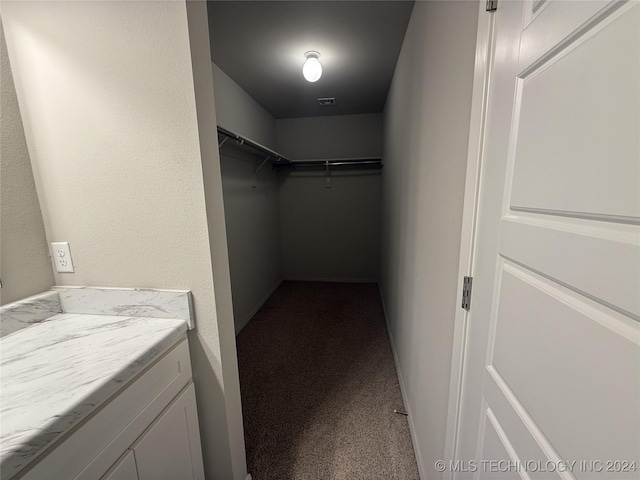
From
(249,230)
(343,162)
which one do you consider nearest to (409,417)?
(249,230)

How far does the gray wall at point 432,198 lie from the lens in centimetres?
91

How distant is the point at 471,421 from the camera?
84cm

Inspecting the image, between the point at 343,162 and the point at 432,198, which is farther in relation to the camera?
the point at 343,162

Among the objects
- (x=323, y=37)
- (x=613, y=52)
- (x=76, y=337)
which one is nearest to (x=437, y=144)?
(x=613, y=52)

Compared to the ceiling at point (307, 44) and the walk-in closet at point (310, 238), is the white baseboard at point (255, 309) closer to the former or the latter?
the walk-in closet at point (310, 238)

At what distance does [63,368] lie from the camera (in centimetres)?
Result: 73

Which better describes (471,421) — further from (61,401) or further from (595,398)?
(61,401)

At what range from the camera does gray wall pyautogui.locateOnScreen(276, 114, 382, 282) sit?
372 cm

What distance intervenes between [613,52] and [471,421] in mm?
977

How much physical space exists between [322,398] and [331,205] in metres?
2.65

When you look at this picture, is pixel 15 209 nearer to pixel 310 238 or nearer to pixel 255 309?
pixel 255 309

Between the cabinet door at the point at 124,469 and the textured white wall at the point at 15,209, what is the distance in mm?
720

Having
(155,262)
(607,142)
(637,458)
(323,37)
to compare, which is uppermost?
(323,37)

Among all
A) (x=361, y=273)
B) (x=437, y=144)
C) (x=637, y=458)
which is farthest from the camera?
(x=361, y=273)
